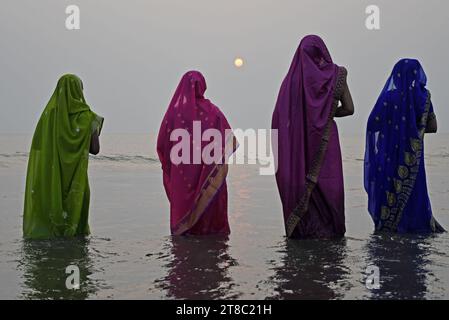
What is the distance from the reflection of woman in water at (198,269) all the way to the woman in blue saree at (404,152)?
5.46ft

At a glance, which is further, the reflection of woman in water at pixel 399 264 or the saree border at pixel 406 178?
the saree border at pixel 406 178

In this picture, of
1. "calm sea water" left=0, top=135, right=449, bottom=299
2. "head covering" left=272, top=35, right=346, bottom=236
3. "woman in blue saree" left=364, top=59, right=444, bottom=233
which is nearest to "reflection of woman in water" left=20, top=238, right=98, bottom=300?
"calm sea water" left=0, top=135, right=449, bottom=299

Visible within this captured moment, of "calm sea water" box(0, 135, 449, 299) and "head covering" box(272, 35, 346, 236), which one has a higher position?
"head covering" box(272, 35, 346, 236)

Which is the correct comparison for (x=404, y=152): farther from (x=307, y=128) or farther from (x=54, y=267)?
(x=54, y=267)

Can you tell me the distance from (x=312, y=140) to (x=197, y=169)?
1244mm

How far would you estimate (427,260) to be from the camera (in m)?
5.18

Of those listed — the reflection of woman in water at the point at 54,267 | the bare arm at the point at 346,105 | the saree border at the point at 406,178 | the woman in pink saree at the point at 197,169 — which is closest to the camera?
the reflection of woman in water at the point at 54,267


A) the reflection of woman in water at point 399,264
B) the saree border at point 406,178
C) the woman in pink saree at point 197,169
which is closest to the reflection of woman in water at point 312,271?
the reflection of woman in water at point 399,264

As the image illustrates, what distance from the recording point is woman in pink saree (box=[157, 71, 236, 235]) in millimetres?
6453

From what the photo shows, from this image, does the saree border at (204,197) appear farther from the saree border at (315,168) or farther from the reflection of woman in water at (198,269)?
the saree border at (315,168)

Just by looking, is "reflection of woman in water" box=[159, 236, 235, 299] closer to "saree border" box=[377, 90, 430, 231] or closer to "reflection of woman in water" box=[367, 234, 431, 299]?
"reflection of woman in water" box=[367, 234, 431, 299]

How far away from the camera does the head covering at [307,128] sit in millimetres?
5895
